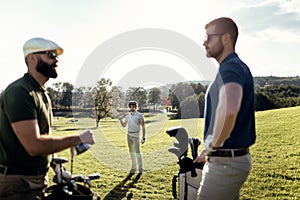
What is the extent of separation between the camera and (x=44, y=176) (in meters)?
3.14

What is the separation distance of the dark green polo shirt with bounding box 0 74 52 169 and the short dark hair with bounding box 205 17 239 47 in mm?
1621

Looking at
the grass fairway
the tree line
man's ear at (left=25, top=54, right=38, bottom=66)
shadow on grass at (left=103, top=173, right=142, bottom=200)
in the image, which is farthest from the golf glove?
shadow on grass at (left=103, top=173, right=142, bottom=200)

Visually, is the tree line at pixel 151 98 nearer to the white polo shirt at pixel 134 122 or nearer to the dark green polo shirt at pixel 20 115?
the white polo shirt at pixel 134 122

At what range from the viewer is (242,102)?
292 cm

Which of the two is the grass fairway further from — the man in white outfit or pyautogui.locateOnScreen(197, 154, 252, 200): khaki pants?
pyautogui.locateOnScreen(197, 154, 252, 200): khaki pants

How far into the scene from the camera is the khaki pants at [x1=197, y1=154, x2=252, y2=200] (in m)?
2.89

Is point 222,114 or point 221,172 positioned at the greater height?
point 222,114

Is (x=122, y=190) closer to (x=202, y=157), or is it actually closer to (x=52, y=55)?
(x=202, y=157)

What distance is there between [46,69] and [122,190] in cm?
572

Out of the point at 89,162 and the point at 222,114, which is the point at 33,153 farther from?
the point at 89,162

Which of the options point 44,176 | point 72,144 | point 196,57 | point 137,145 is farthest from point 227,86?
point 137,145

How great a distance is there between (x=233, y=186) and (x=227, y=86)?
841 mm

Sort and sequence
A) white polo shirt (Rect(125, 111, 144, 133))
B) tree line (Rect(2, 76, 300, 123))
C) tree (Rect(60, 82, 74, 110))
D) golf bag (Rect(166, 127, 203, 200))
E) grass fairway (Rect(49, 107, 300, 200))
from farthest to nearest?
tree (Rect(60, 82, 74, 110)) → tree line (Rect(2, 76, 300, 123)) → white polo shirt (Rect(125, 111, 144, 133)) → grass fairway (Rect(49, 107, 300, 200)) → golf bag (Rect(166, 127, 203, 200))

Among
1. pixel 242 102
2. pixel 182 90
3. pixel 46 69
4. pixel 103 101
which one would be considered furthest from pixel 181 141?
pixel 103 101
